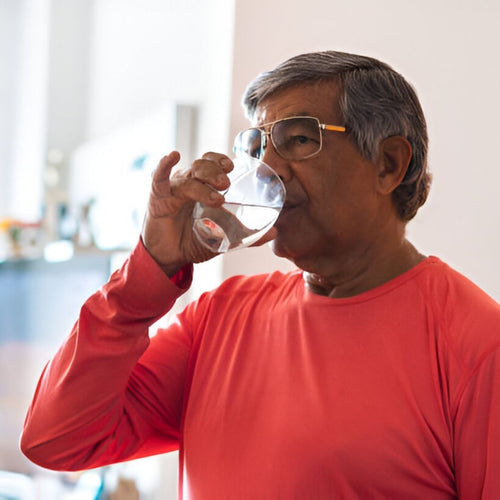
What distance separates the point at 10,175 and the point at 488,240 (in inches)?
166

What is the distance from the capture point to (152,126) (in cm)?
235

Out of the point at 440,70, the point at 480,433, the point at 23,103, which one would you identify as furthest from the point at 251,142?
the point at 23,103

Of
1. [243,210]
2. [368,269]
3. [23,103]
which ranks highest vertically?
[243,210]

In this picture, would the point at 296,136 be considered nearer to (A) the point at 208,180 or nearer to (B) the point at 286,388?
(A) the point at 208,180

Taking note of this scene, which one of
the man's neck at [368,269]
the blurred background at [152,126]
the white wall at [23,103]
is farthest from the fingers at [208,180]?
the white wall at [23,103]

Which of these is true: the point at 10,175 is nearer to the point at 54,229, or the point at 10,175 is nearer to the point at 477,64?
the point at 54,229

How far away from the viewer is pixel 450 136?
1.81 m

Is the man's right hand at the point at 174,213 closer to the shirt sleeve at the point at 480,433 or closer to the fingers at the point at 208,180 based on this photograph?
the fingers at the point at 208,180

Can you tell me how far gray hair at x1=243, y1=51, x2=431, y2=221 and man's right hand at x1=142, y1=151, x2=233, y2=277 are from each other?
221mm

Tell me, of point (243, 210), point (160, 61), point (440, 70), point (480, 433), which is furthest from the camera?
point (160, 61)

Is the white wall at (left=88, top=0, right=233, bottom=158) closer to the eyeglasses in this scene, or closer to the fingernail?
the eyeglasses

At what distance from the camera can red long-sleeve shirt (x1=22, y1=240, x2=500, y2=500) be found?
97cm

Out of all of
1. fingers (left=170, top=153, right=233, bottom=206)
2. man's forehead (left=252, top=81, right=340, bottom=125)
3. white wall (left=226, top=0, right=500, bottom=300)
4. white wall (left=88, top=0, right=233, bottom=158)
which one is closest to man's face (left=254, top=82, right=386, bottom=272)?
man's forehead (left=252, top=81, right=340, bottom=125)

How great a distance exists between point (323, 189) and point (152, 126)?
51.8 inches
